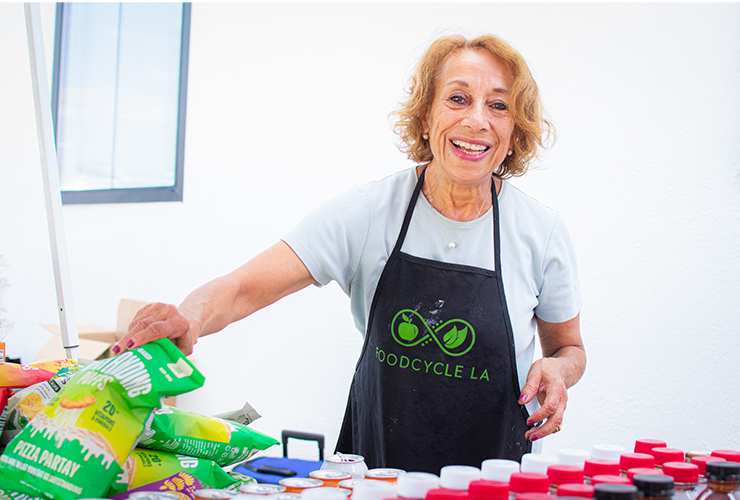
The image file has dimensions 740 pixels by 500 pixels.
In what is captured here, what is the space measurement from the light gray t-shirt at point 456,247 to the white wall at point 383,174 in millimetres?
720

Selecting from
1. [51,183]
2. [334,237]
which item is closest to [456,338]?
[334,237]

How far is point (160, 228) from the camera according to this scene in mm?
2746

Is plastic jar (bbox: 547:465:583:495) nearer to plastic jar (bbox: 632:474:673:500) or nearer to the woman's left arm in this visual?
plastic jar (bbox: 632:474:673:500)

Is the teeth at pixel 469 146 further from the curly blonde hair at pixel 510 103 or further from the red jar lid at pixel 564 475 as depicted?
the red jar lid at pixel 564 475

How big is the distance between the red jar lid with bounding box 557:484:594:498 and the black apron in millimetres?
574

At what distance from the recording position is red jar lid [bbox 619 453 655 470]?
2.38 feet

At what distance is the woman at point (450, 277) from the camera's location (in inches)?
46.1

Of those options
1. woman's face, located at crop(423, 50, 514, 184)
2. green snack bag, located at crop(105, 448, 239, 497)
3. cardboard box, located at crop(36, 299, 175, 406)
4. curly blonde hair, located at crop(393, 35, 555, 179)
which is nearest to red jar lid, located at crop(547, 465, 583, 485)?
green snack bag, located at crop(105, 448, 239, 497)

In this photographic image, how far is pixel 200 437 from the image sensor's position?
0.86m

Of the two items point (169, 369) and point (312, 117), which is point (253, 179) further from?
point (169, 369)

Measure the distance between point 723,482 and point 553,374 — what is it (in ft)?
1.34

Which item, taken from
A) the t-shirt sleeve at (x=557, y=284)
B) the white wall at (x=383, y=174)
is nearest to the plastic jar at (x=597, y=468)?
the t-shirt sleeve at (x=557, y=284)

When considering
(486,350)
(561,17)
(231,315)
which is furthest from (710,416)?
(231,315)

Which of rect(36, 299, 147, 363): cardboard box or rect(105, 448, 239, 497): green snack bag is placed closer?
rect(105, 448, 239, 497): green snack bag
